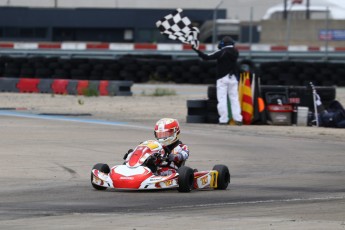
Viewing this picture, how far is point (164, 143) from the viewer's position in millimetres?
9891

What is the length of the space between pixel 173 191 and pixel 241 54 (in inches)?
856

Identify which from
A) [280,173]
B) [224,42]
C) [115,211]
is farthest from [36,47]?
[115,211]

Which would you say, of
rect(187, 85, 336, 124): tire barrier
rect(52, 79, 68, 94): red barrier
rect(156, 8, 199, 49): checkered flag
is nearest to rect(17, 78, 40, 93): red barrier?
rect(52, 79, 68, 94): red barrier

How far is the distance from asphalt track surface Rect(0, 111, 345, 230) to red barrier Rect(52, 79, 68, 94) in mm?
7356

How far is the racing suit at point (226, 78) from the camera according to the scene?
58.0 feet

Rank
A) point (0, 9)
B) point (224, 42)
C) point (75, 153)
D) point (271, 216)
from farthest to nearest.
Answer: point (0, 9) → point (224, 42) → point (75, 153) → point (271, 216)

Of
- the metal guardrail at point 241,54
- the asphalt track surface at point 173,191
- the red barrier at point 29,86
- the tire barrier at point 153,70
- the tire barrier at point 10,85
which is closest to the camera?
the asphalt track surface at point 173,191

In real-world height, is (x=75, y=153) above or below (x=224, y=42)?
below

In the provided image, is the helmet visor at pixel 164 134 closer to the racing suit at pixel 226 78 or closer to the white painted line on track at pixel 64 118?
the white painted line on track at pixel 64 118

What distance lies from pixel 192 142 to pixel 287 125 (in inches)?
153

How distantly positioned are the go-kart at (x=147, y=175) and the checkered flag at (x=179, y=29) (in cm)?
821

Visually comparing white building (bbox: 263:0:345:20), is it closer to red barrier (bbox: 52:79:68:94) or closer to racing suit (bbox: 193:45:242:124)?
red barrier (bbox: 52:79:68:94)

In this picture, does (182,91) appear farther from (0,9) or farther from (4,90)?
(0,9)

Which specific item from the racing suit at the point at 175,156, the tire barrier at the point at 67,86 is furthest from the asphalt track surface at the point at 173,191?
the tire barrier at the point at 67,86
